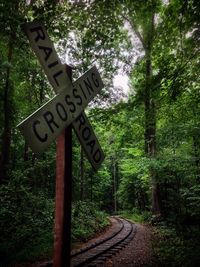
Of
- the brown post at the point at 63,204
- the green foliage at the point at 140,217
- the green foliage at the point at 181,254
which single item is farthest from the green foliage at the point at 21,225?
the green foliage at the point at 140,217

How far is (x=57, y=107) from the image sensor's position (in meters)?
2.41

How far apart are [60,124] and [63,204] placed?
670mm

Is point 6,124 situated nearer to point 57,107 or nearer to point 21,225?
point 21,225

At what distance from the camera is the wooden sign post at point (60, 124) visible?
7.33 ft

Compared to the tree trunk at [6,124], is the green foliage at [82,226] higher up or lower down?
lower down

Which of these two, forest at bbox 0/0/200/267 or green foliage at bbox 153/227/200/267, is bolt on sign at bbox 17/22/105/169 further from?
green foliage at bbox 153/227/200/267

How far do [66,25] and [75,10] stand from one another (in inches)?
15.9

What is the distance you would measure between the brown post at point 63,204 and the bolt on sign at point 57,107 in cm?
19

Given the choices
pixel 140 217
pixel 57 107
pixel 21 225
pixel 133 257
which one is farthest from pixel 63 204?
pixel 140 217

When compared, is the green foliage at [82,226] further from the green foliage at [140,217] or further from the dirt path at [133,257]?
the green foliage at [140,217]

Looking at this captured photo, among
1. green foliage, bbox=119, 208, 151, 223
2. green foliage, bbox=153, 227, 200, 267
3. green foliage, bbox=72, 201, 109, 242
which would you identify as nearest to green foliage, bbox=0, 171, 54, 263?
green foliage, bbox=72, 201, 109, 242

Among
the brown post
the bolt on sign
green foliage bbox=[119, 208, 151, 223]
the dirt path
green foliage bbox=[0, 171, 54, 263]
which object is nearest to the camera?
the bolt on sign

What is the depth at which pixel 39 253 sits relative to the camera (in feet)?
31.3

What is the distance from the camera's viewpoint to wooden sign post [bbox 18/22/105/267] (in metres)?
2.23
